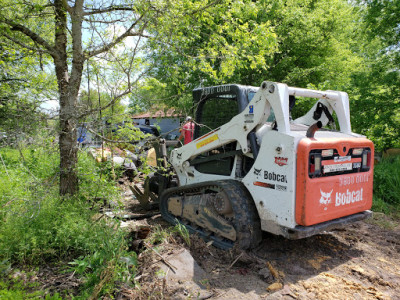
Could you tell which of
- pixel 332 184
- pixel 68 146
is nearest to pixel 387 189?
pixel 332 184

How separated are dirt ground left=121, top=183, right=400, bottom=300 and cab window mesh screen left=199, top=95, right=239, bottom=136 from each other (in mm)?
1774

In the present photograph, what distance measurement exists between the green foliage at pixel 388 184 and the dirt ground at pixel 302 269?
204 centimetres

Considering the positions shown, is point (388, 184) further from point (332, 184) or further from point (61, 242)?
point (61, 242)

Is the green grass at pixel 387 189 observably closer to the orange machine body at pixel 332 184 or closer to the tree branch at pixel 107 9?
the orange machine body at pixel 332 184

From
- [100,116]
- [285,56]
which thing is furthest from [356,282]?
[285,56]

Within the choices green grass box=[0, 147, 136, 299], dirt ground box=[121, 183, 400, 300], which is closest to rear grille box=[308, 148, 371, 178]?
dirt ground box=[121, 183, 400, 300]

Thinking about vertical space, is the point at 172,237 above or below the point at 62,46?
below

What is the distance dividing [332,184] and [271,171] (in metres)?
0.74

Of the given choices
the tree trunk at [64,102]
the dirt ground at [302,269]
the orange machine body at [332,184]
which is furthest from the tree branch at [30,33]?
the orange machine body at [332,184]

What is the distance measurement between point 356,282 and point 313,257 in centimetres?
62

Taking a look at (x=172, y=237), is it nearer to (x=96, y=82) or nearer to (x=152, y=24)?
(x=96, y=82)

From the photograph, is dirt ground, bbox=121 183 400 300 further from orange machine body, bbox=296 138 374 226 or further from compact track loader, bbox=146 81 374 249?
orange machine body, bbox=296 138 374 226

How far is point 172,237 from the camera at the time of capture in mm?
4160

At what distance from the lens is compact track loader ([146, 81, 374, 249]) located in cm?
339
